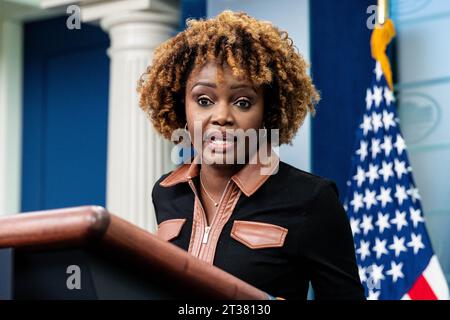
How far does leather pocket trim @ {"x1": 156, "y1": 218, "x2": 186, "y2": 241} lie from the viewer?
1.74 m

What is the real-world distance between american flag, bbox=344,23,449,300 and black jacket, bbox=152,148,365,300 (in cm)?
186

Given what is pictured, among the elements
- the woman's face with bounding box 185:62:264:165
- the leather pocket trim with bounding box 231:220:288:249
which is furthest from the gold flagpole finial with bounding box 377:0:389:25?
the leather pocket trim with bounding box 231:220:288:249

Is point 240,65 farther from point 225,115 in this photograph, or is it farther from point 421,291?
point 421,291

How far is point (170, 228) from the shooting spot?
176cm

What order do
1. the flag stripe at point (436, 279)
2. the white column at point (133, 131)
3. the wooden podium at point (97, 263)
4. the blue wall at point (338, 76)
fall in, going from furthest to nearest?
1. the white column at point (133, 131)
2. the blue wall at point (338, 76)
3. the flag stripe at point (436, 279)
4. the wooden podium at point (97, 263)

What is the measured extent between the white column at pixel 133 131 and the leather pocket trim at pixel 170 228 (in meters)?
2.46

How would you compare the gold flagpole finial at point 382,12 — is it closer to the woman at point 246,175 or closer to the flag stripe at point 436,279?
the flag stripe at point 436,279

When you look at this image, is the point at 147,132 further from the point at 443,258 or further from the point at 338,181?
the point at 443,258

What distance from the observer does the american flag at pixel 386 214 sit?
349 cm

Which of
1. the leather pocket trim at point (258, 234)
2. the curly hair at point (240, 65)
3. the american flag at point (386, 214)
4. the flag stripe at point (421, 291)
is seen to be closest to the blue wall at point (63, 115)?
the american flag at point (386, 214)

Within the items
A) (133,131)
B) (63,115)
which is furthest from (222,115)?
(63,115)

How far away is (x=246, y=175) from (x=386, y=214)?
1.95m

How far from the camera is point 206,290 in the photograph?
0.98m

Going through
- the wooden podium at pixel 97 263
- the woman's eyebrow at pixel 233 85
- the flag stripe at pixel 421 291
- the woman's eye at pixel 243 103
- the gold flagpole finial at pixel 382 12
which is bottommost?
the flag stripe at pixel 421 291
